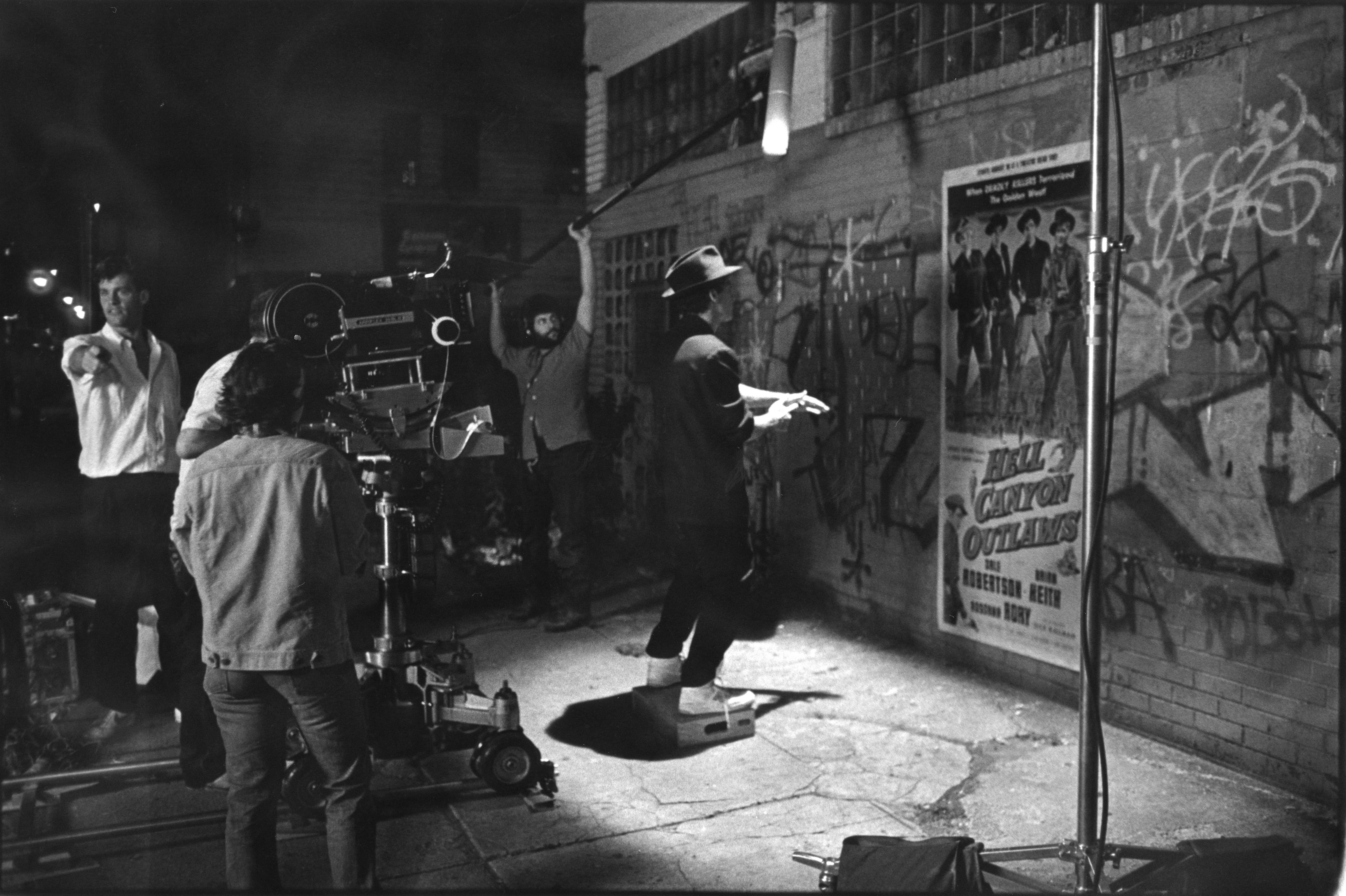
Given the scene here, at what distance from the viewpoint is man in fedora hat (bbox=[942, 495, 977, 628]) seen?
5.83m

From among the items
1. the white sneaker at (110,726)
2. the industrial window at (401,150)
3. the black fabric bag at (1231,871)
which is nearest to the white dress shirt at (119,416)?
the white sneaker at (110,726)

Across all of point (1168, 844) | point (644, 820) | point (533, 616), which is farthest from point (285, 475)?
point (533, 616)

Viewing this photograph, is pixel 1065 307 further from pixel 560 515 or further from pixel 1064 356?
pixel 560 515

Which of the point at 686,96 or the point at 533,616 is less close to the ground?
the point at 686,96

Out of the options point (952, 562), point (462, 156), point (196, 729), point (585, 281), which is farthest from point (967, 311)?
point (462, 156)

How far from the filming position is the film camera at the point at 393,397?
3.80 m

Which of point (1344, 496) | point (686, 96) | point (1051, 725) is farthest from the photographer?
point (686, 96)

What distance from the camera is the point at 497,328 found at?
5.97 metres

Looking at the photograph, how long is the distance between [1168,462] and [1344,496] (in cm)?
76

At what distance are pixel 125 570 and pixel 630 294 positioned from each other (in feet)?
17.1

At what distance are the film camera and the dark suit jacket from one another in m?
0.95

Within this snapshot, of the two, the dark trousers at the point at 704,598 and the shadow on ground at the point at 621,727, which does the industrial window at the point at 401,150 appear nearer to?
the shadow on ground at the point at 621,727

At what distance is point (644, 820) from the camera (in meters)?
4.04

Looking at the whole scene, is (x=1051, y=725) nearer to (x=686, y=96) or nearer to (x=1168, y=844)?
(x=1168, y=844)
